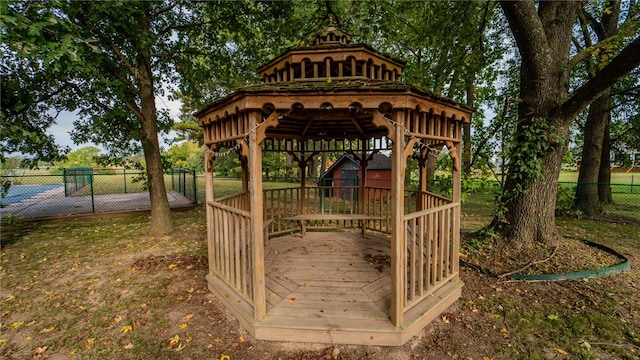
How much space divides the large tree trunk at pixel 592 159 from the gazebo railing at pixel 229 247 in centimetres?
1170

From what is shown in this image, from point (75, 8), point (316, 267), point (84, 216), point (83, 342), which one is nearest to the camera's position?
point (83, 342)

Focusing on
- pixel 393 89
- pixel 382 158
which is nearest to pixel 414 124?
pixel 393 89

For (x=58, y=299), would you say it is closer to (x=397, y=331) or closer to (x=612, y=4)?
(x=397, y=331)

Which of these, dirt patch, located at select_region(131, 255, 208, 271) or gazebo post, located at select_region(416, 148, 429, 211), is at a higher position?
gazebo post, located at select_region(416, 148, 429, 211)

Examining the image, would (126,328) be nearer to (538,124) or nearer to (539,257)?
(539,257)

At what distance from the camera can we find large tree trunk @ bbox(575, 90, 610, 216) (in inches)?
380

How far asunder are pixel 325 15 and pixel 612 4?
9.70m

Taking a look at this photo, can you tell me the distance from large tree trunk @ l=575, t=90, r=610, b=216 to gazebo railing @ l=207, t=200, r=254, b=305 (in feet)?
38.4

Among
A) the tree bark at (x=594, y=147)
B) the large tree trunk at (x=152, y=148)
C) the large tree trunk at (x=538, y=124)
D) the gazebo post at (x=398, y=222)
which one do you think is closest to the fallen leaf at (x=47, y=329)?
the large tree trunk at (x=152, y=148)

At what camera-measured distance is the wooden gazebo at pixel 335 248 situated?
3357mm

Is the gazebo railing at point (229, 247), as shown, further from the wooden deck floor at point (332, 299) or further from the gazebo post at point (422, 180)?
the gazebo post at point (422, 180)

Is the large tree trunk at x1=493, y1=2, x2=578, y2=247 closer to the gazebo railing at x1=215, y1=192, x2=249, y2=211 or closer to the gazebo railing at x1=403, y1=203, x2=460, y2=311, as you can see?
the gazebo railing at x1=403, y1=203, x2=460, y2=311

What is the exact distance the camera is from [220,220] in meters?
4.39

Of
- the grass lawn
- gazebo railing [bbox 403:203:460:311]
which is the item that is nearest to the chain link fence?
the grass lawn
